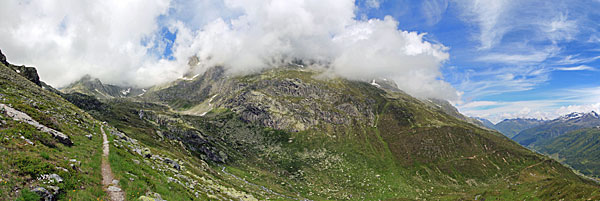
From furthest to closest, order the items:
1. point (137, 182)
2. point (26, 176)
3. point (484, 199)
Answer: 1. point (484, 199)
2. point (137, 182)
3. point (26, 176)

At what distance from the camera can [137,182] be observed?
924 inches

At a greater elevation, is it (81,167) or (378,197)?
(81,167)

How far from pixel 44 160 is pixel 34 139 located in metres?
8.49

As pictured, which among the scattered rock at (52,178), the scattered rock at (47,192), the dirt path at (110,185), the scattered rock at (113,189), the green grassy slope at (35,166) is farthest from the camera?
A: the scattered rock at (113,189)

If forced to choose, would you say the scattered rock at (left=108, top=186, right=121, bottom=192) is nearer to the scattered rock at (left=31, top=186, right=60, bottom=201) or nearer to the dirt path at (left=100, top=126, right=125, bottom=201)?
the dirt path at (left=100, top=126, right=125, bottom=201)

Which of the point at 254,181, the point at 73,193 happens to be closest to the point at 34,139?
the point at 73,193

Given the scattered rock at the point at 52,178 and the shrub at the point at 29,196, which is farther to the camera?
the scattered rock at the point at 52,178

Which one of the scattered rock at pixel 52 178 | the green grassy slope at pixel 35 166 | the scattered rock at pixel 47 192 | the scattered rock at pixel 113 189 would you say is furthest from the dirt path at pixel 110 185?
the scattered rock at pixel 47 192

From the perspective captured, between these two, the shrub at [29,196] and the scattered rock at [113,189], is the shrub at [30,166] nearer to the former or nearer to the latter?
the shrub at [29,196]

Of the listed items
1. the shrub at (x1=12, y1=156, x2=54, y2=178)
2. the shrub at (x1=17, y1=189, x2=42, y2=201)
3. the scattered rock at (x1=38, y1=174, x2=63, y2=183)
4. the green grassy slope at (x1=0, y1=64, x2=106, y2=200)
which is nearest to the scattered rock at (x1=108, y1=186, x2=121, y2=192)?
the green grassy slope at (x1=0, y1=64, x2=106, y2=200)

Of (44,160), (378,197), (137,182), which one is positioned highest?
(44,160)

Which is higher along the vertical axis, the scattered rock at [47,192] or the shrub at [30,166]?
the shrub at [30,166]

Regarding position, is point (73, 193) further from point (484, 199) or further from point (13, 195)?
point (484, 199)

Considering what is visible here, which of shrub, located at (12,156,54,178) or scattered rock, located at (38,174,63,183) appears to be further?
scattered rock, located at (38,174,63,183)
